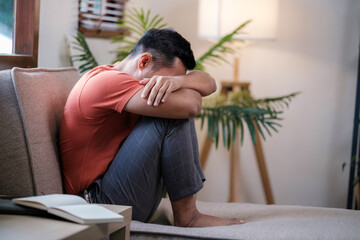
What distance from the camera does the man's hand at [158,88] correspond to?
1432 millimetres

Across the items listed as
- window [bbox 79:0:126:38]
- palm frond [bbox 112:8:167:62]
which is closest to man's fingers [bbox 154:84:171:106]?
palm frond [bbox 112:8:167:62]

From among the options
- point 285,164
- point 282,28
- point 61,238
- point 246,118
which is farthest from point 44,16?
point 285,164

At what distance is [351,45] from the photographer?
10.6 feet

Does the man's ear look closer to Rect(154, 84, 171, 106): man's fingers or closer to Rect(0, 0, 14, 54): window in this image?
Rect(154, 84, 171, 106): man's fingers

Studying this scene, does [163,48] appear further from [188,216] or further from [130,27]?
[130,27]

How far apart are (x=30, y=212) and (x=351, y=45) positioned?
2.78m

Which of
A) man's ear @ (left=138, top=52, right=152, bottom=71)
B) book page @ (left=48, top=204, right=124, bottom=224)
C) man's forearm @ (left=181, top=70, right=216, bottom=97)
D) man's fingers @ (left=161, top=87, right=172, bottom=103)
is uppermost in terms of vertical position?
man's ear @ (left=138, top=52, right=152, bottom=71)

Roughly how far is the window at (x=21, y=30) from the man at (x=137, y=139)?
0.47 m

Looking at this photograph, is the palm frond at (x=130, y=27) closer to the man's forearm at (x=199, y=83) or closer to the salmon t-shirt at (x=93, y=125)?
the man's forearm at (x=199, y=83)

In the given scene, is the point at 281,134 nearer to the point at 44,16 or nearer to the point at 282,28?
the point at 282,28

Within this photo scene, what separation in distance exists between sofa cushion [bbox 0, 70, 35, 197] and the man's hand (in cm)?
37

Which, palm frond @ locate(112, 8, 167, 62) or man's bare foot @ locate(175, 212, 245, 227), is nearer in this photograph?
man's bare foot @ locate(175, 212, 245, 227)

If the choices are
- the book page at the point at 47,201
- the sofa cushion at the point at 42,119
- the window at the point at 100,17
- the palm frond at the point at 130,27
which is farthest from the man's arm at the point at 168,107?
the window at the point at 100,17

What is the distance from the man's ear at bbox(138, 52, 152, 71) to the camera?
1598 mm
